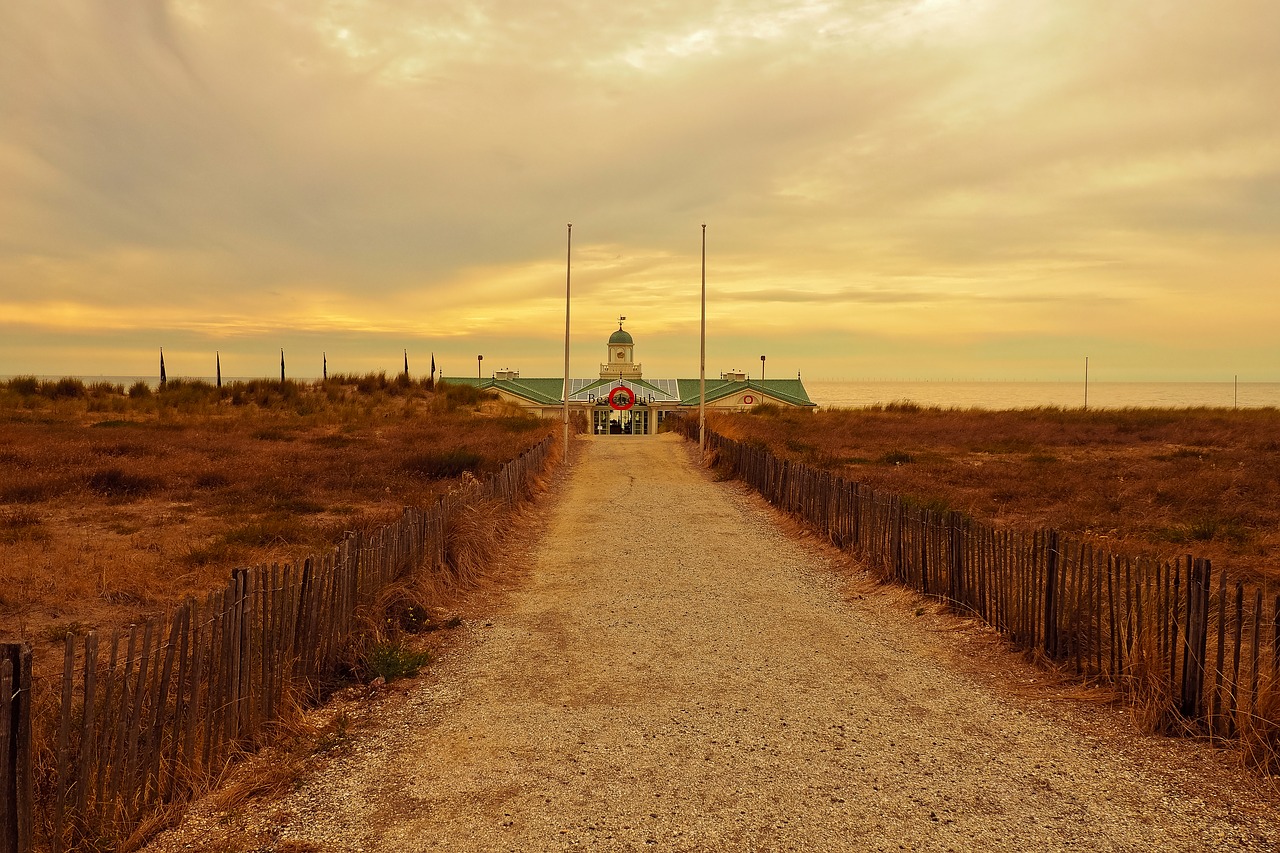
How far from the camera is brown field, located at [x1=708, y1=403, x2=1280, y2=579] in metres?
14.2

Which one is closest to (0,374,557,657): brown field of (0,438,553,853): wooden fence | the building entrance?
(0,438,553,853): wooden fence

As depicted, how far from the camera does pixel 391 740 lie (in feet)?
20.2

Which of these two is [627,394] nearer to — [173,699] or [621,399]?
[621,399]

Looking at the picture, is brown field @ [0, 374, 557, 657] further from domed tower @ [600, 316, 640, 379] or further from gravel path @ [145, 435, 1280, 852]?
domed tower @ [600, 316, 640, 379]

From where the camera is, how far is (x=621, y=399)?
60.2 m

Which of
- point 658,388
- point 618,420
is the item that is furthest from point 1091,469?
point 658,388

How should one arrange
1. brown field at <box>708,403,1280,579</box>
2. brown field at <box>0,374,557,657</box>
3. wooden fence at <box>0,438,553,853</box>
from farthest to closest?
brown field at <box>708,403,1280,579</box>, brown field at <box>0,374,557,657</box>, wooden fence at <box>0,438,553,853</box>

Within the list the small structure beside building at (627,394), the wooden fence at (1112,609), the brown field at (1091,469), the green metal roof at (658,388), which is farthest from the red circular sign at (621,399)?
the wooden fence at (1112,609)

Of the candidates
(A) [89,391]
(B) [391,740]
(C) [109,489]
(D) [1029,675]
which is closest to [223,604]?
(B) [391,740]

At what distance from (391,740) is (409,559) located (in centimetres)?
388

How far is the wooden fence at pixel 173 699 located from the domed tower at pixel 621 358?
2631 inches

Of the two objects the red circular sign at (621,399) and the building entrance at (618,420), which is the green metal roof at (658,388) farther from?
the red circular sign at (621,399)

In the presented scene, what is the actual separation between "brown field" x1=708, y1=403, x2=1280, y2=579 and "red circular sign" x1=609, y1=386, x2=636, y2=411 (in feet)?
56.7

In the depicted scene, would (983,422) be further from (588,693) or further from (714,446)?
(588,693)
